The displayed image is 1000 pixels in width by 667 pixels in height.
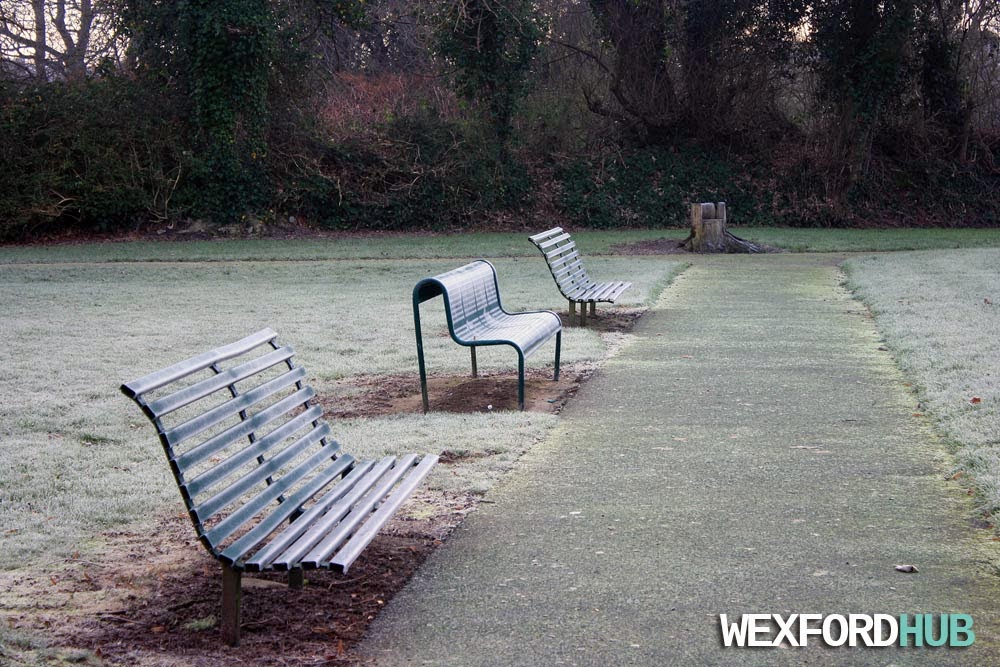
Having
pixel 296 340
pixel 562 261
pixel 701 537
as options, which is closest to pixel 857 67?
pixel 562 261

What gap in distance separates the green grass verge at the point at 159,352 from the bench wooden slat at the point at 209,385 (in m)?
1.12

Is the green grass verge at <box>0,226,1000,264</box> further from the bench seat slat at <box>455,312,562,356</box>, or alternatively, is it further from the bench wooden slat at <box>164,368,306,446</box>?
the bench wooden slat at <box>164,368,306,446</box>

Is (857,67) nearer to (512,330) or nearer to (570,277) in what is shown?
(570,277)

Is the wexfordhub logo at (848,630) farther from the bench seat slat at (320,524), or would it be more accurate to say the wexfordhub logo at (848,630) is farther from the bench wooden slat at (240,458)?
the bench wooden slat at (240,458)

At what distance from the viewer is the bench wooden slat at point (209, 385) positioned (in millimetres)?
3381

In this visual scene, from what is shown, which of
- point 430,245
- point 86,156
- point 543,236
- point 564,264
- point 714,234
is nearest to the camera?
point 543,236

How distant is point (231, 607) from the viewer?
3.55 metres

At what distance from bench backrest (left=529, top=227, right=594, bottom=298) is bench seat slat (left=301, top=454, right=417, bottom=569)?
5548 mm

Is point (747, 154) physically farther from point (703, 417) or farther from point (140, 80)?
point (703, 417)

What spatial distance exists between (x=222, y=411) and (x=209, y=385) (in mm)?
100

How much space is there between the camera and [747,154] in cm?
2853

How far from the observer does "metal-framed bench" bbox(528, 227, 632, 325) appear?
1037 cm

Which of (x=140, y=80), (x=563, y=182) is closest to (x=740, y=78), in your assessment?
(x=563, y=182)

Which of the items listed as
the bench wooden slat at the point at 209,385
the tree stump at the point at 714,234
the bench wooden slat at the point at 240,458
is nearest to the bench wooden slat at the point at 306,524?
the bench wooden slat at the point at 240,458
